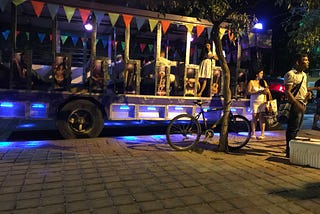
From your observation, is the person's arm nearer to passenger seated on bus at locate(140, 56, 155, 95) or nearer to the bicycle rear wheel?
the bicycle rear wheel

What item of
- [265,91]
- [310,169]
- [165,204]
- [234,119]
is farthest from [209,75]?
[165,204]

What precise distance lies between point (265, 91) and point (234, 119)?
5.54 feet

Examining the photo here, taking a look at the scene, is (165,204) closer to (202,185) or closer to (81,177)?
(202,185)

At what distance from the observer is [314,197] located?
413 centimetres

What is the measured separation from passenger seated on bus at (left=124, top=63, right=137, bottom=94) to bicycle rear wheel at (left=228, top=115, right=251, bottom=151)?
252 centimetres

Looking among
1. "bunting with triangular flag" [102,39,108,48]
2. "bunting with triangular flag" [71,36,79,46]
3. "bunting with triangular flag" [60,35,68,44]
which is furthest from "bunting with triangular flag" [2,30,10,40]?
"bunting with triangular flag" [102,39,108,48]

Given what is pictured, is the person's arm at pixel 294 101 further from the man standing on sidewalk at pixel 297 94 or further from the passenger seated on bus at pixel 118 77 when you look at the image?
the passenger seated on bus at pixel 118 77

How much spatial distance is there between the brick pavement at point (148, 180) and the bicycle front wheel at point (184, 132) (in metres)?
0.22

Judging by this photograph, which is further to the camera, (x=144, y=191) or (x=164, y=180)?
(x=164, y=180)

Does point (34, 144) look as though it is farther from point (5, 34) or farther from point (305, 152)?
point (305, 152)

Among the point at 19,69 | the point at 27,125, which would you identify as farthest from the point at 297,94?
the point at 27,125

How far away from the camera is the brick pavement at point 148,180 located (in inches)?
147

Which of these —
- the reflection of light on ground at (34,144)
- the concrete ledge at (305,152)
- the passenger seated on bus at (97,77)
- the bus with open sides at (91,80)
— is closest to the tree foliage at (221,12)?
the bus with open sides at (91,80)

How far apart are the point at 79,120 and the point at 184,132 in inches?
100
